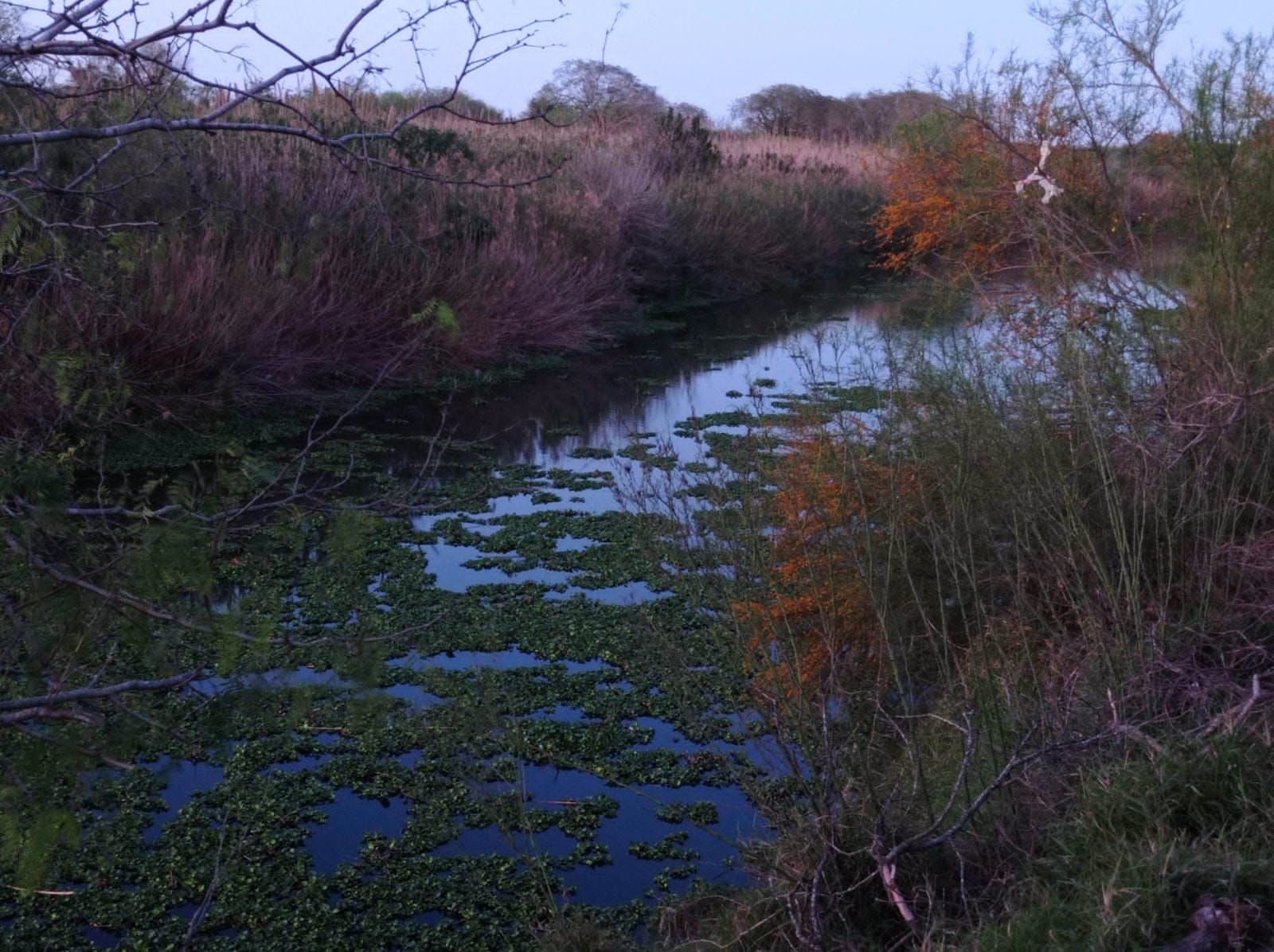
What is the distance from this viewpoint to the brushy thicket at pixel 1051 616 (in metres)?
2.50

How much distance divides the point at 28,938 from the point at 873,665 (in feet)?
8.25

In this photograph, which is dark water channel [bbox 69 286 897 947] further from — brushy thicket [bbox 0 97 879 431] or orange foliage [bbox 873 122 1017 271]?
orange foliage [bbox 873 122 1017 271]

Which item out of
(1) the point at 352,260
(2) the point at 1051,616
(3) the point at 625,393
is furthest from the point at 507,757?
(1) the point at 352,260

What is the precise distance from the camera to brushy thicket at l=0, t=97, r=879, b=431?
308 centimetres

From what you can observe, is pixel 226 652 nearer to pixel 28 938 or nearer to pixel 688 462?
pixel 28 938

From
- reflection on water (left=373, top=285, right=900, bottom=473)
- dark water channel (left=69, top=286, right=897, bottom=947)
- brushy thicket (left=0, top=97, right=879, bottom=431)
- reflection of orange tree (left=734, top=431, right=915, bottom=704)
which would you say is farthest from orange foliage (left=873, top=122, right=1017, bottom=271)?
brushy thicket (left=0, top=97, right=879, bottom=431)

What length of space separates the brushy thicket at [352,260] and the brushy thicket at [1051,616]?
1.35 metres

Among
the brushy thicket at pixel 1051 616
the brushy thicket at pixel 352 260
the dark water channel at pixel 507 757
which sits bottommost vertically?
the dark water channel at pixel 507 757

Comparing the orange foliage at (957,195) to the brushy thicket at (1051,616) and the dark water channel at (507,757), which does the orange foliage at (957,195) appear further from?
the dark water channel at (507,757)

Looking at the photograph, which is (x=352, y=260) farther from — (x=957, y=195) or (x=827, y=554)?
(x=827, y=554)

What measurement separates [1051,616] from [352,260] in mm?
7711

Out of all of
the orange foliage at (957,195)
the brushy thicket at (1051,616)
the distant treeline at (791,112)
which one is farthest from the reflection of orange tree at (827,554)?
the distant treeline at (791,112)

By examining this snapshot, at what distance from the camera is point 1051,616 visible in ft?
13.2

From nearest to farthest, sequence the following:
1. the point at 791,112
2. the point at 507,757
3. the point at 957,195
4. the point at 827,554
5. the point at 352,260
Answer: the point at 827,554 < the point at 507,757 < the point at 957,195 < the point at 352,260 < the point at 791,112
